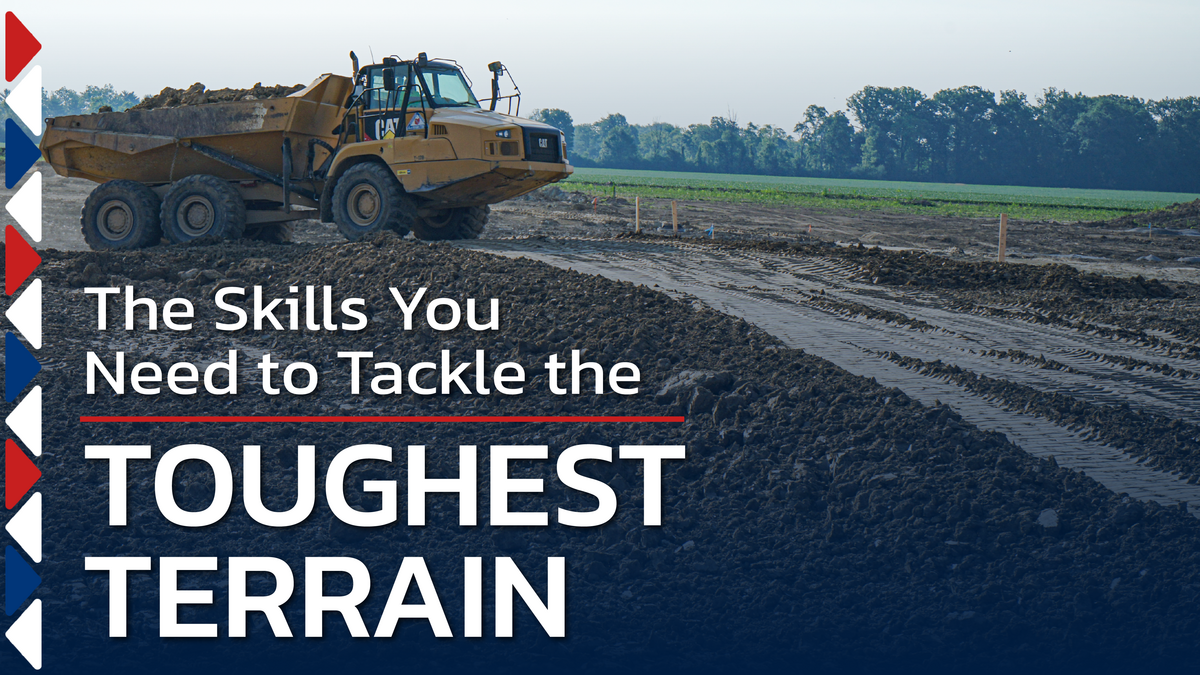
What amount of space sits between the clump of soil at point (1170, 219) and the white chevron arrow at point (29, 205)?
3429 cm

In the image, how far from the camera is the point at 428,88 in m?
14.4

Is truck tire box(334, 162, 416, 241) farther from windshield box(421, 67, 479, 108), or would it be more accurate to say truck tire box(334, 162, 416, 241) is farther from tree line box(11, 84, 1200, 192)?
tree line box(11, 84, 1200, 192)

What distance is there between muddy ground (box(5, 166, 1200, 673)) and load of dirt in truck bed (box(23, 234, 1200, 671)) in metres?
0.02

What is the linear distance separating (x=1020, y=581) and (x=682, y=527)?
6.52ft

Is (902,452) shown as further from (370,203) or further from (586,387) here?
(370,203)

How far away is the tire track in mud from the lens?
751 centimetres

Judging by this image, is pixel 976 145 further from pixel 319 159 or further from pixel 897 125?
pixel 319 159

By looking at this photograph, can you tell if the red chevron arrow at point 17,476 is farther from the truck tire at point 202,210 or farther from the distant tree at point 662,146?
the distant tree at point 662,146

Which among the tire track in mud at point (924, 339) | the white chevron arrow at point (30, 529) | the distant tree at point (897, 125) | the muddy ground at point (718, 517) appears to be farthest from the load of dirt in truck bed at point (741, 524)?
the distant tree at point (897, 125)

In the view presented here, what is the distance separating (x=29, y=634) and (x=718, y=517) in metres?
3.90

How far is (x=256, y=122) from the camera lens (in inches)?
594

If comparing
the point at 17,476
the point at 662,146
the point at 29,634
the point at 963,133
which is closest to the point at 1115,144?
the point at 963,133

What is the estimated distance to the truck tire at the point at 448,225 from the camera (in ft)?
53.6

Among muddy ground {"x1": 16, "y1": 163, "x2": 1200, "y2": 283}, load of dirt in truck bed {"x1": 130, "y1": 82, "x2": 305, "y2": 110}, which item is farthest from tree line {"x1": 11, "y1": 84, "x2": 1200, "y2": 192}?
load of dirt in truck bed {"x1": 130, "y1": 82, "x2": 305, "y2": 110}
